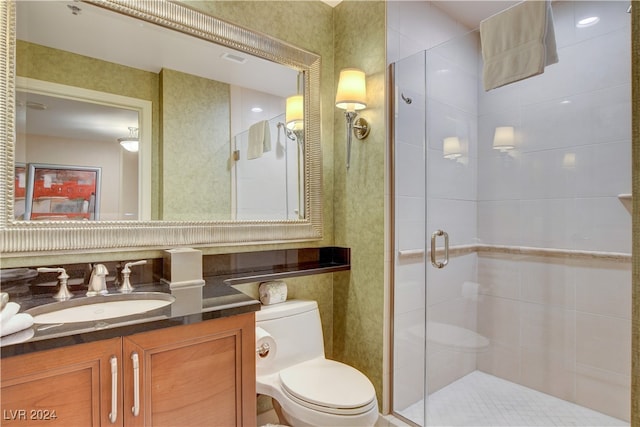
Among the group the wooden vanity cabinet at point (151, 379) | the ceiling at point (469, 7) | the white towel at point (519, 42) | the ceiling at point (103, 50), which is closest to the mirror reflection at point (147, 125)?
the ceiling at point (103, 50)

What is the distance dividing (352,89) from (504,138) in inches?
39.0

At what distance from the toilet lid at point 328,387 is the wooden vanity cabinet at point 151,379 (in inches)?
11.2

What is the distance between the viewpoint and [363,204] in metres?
2.05

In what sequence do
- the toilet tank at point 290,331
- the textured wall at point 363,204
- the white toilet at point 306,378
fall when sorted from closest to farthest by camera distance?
the white toilet at point 306,378, the toilet tank at point 290,331, the textured wall at point 363,204

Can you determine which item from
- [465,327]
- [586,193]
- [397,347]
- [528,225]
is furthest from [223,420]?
[586,193]

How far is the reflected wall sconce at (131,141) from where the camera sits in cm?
154

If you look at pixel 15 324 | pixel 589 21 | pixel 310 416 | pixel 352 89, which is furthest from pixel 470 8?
pixel 15 324

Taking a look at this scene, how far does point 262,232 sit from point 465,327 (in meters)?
1.41

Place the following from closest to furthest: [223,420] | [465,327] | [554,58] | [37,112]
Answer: [223,420], [37,112], [554,58], [465,327]

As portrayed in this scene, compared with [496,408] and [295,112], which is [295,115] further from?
[496,408]

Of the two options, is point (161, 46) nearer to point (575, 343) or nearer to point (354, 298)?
point (354, 298)

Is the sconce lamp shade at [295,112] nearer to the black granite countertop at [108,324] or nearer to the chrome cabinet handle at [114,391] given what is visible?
the black granite countertop at [108,324]

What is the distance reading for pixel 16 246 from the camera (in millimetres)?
1274

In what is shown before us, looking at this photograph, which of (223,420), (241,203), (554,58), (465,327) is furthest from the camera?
(465,327)
